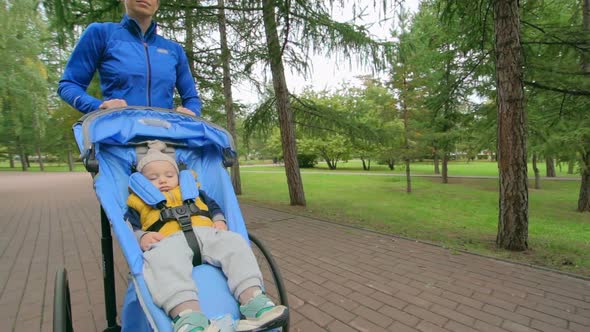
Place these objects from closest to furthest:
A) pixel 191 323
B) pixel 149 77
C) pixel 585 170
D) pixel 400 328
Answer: pixel 191 323, pixel 149 77, pixel 400 328, pixel 585 170

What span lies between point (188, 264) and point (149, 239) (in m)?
0.33

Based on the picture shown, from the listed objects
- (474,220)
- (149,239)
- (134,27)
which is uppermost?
(134,27)

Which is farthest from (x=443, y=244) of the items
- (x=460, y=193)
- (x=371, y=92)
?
(x=371, y=92)

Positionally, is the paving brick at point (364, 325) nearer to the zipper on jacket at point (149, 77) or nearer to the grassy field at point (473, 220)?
the zipper on jacket at point (149, 77)

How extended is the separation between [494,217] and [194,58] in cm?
1043

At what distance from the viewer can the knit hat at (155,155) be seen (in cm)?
208

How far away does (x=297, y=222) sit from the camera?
6801 millimetres

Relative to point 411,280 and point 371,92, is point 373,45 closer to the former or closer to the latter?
point 411,280

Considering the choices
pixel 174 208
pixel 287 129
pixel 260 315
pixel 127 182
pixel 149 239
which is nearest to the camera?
pixel 260 315

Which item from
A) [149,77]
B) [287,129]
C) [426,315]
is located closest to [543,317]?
[426,315]

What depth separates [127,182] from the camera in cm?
216

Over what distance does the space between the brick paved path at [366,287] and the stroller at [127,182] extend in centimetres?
117

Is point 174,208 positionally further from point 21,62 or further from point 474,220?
point 21,62

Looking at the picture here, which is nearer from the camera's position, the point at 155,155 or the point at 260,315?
the point at 260,315
